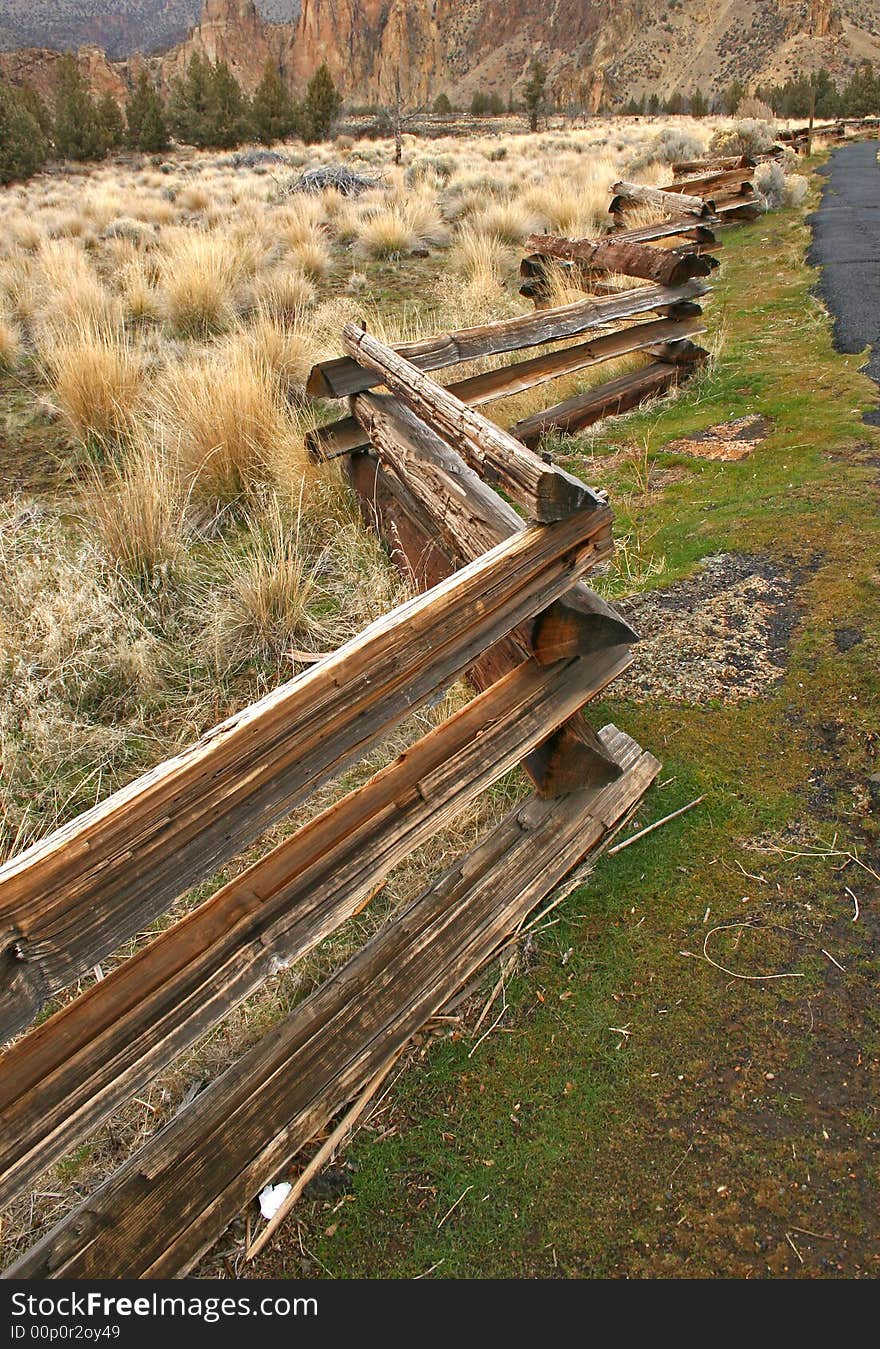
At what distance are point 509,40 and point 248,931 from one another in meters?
106

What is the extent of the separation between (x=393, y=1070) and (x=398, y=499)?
270cm

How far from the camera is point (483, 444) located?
2.55 meters

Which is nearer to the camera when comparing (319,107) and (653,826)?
(653,826)

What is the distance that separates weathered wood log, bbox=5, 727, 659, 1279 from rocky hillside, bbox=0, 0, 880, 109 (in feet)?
238

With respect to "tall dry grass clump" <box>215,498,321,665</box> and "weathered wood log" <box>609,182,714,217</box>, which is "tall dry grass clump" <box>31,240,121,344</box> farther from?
"weathered wood log" <box>609,182,714,217</box>

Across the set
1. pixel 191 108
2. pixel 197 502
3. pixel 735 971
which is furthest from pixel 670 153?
pixel 191 108

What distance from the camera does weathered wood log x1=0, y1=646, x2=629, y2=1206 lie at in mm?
1343

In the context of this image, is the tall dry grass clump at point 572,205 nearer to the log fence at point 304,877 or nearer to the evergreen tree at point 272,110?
the log fence at point 304,877

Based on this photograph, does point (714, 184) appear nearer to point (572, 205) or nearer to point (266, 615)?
point (572, 205)

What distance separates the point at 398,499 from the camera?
12.4 ft

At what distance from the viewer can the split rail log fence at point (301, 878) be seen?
131 centimetres

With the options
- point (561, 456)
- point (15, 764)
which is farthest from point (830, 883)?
point (561, 456)

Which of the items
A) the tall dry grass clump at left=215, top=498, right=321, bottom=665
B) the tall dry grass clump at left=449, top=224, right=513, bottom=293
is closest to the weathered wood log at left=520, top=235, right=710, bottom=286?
the tall dry grass clump at left=449, top=224, right=513, bottom=293

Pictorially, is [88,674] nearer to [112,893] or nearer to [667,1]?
[112,893]
